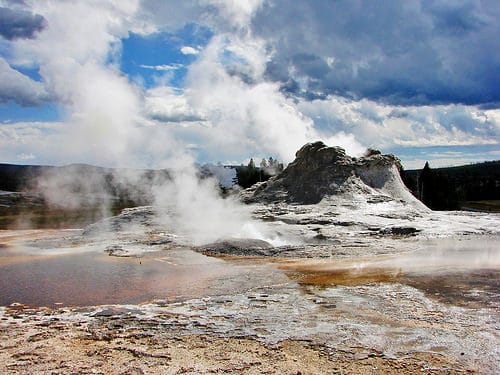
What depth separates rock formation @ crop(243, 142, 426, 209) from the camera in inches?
884

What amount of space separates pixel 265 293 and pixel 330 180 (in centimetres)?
1392

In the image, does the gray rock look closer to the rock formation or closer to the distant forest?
the rock formation

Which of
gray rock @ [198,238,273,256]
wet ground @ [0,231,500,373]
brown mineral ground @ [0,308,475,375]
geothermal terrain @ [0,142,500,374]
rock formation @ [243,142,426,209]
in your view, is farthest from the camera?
rock formation @ [243,142,426,209]

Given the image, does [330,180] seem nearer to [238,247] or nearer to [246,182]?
[238,247]

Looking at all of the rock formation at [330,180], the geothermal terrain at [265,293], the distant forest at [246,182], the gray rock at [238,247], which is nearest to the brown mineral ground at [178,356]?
the geothermal terrain at [265,293]

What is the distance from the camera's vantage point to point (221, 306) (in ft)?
28.3

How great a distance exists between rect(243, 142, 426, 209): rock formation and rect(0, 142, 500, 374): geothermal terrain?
0.44m

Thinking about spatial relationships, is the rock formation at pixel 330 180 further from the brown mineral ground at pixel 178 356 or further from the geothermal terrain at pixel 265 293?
the brown mineral ground at pixel 178 356

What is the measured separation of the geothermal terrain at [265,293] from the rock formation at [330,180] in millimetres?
435

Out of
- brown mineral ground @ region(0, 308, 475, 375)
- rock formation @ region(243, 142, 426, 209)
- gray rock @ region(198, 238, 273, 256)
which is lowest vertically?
brown mineral ground @ region(0, 308, 475, 375)

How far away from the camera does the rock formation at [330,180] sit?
22.5 m

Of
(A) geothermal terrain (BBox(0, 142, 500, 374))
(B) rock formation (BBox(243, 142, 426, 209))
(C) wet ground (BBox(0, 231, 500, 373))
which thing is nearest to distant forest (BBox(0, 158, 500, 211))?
(B) rock formation (BBox(243, 142, 426, 209))

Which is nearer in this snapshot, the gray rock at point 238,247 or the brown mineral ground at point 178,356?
the brown mineral ground at point 178,356

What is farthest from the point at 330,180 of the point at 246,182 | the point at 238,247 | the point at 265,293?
the point at 246,182
